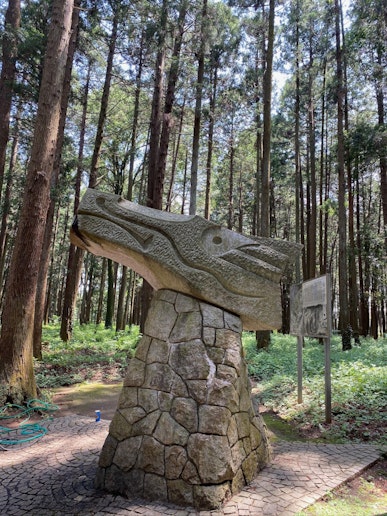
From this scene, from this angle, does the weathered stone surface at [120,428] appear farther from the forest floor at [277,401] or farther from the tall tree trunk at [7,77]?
the tall tree trunk at [7,77]

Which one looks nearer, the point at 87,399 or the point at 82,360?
the point at 87,399

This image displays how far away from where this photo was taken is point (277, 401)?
6.23m

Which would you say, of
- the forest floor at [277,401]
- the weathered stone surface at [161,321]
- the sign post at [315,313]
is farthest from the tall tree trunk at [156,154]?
the weathered stone surface at [161,321]

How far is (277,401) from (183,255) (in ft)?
13.7

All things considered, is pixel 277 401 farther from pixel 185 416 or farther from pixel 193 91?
pixel 193 91

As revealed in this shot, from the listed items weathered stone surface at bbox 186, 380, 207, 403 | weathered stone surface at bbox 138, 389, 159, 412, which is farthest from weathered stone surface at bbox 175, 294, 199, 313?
weathered stone surface at bbox 138, 389, 159, 412

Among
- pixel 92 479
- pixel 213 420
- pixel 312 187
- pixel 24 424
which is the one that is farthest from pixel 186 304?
pixel 312 187

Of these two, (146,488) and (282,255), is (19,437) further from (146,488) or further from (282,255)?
(282,255)

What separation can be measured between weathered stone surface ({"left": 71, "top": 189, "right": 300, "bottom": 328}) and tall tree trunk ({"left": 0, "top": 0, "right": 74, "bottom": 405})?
100 inches

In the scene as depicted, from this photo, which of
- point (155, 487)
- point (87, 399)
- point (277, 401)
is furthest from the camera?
point (87, 399)

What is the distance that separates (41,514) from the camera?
2523mm

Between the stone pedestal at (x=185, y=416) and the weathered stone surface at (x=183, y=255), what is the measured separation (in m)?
0.13

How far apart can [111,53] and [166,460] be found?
41.6 feet

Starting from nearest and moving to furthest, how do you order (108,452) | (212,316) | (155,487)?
(155,487), (108,452), (212,316)
